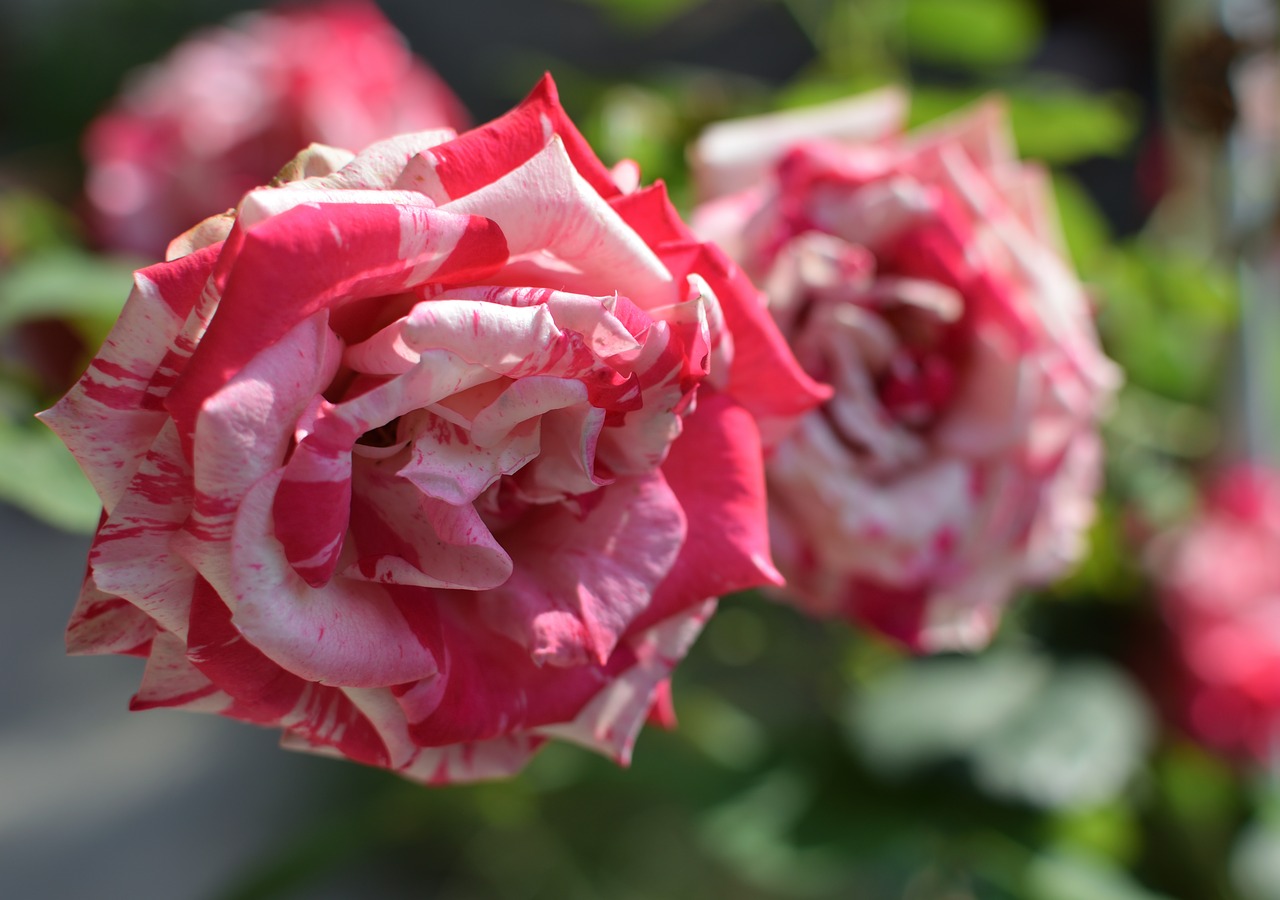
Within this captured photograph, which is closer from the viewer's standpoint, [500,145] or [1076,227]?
[500,145]

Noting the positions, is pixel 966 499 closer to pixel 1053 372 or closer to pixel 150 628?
pixel 1053 372

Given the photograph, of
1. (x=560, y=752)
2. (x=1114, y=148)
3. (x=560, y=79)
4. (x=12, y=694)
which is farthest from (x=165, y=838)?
(x=1114, y=148)

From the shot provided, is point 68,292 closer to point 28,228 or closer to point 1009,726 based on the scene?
point 28,228

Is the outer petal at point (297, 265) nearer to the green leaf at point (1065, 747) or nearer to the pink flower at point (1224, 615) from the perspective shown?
the green leaf at point (1065, 747)

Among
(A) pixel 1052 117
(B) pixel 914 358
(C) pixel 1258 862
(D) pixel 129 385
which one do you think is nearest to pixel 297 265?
(D) pixel 129 385

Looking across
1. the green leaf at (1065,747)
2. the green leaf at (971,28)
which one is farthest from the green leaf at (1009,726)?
the green leaf at (971,28)
